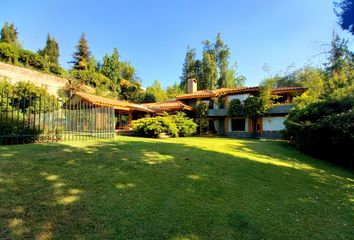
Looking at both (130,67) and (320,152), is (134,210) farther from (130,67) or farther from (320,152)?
(130,67)

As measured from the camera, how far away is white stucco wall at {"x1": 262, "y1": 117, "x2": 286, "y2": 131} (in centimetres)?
2145

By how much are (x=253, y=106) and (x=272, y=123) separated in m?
2.84

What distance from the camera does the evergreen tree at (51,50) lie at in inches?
1350

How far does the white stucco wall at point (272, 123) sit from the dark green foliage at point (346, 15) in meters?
13.0

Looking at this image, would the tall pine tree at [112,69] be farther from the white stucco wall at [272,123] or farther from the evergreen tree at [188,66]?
the white stucco wall at [272,123]

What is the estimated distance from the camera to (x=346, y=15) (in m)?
9.26

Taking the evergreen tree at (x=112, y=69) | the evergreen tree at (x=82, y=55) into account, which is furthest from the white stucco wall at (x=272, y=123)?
the evergreen tree at (x=82, y=55)

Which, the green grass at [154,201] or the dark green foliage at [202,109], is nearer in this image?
the green grass at [154,201]

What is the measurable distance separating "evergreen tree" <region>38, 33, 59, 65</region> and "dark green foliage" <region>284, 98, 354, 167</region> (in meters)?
36.0

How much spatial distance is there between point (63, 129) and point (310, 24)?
1612 centimetres

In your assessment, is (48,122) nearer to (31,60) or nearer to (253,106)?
(253,106)

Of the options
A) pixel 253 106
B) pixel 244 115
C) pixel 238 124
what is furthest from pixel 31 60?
pixel 253 106

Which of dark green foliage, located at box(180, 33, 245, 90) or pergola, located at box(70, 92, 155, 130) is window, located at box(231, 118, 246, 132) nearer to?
pergola, located at box(70, 92, 155, 130)

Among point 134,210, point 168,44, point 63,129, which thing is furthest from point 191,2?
point 168,44
